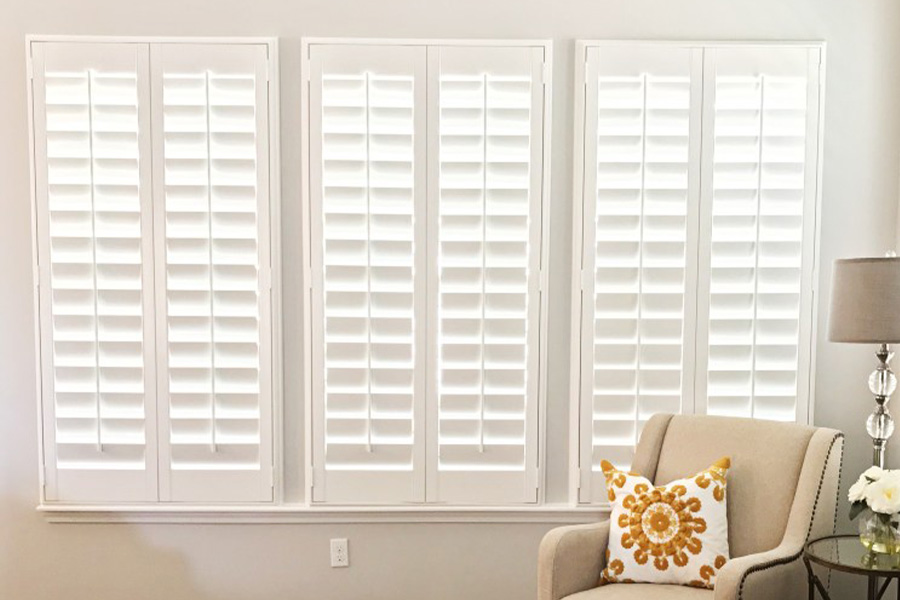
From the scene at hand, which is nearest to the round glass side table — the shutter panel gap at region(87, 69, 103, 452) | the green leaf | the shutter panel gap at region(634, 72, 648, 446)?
the green leaf

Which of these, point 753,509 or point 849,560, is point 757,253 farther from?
point 849,560

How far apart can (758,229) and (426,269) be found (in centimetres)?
124

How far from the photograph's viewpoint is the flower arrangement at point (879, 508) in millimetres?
1949

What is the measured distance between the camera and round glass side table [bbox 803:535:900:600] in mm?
1948

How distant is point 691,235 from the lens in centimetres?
260

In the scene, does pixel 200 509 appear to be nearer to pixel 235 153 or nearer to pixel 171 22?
pixel 235 153

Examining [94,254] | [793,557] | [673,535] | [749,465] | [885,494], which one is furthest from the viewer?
[94,254]

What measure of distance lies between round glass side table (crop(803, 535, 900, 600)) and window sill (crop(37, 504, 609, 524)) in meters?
0.75

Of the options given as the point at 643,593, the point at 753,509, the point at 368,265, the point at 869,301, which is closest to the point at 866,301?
the point at 869,301

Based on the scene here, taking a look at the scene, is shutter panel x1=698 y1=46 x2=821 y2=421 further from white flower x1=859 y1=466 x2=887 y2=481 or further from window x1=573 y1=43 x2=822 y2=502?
white flower x1=859 y1=466 x2=887 y2=481

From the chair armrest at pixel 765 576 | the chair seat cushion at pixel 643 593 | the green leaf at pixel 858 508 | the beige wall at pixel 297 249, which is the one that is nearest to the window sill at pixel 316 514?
the beige wall at pixel 297 249

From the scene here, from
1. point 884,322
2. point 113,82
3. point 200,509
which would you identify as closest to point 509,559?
point 200,509

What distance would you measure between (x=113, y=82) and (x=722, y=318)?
240cm

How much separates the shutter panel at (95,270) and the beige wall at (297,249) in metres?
0.10
